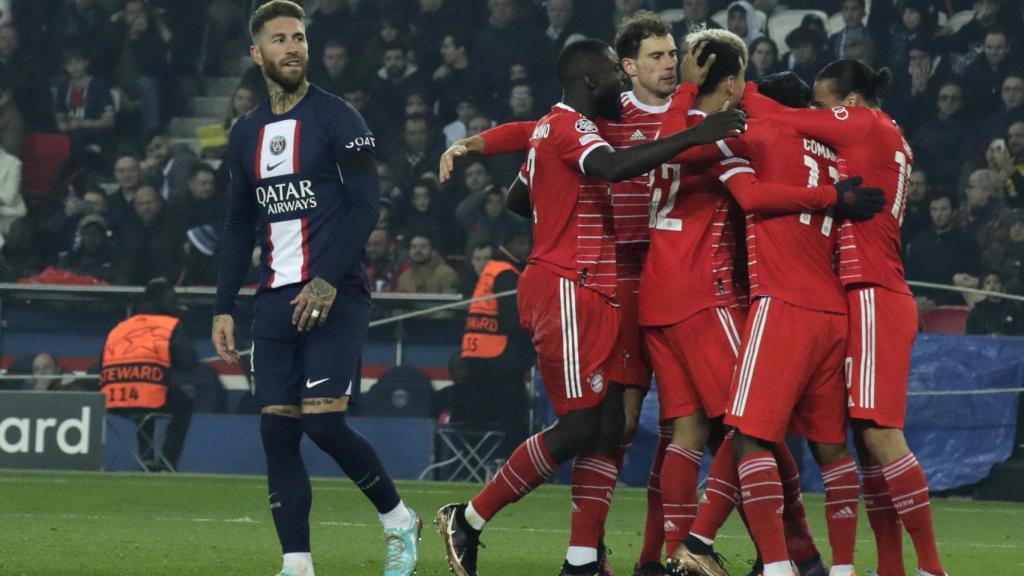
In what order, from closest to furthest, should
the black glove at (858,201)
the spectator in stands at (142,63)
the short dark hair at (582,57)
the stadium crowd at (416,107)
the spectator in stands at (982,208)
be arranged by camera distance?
the black glove at (858,201), the short dark hair at (582,57), the spectator in stands at (982,208), the stadium crowd at (416,107), the spectator in stands at (142,63)

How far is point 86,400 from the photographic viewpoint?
1317cm

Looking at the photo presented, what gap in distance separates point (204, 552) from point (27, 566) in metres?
0.92

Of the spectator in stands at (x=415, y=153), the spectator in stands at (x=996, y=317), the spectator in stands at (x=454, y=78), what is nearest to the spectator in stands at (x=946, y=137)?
the spectator in stands at (x=996, y=317)

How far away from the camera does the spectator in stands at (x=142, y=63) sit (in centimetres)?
1781

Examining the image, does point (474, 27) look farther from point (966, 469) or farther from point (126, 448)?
point (966, 469)

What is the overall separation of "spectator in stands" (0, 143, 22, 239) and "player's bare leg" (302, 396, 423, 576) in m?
11.1

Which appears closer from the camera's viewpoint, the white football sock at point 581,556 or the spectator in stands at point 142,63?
the white football sock at point 581,556

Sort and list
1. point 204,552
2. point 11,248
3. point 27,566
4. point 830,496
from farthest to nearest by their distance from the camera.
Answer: point 11,248
point 204,552
point 27,566
point 830,496

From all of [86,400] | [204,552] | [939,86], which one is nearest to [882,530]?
[204,552]

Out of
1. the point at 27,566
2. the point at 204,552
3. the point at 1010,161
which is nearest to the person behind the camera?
the point at 27,566

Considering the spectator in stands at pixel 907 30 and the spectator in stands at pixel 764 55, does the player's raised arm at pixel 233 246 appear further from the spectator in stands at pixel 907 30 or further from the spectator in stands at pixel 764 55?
the spectator in stands at pixel 907 30

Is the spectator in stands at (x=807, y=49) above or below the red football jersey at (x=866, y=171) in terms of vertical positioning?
above

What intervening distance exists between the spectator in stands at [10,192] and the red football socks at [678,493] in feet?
37.7

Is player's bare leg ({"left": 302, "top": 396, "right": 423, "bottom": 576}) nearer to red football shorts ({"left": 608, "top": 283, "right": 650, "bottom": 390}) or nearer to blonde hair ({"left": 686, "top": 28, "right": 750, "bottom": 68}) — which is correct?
red football shorts ({"left": 608, "top": 283, "right": 650, "bottom": 390})
